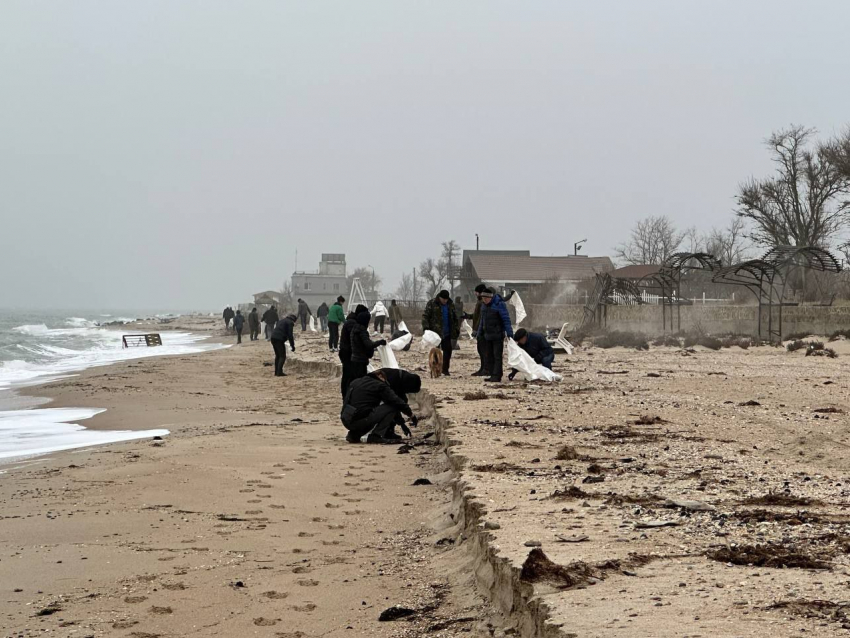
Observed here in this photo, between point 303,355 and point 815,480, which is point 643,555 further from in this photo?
point 303,355

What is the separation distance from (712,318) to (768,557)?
30.3 m

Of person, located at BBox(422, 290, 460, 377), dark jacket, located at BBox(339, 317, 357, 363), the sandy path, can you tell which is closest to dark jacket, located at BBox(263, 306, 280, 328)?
person, located at BBox(422, 290, 460, 377)

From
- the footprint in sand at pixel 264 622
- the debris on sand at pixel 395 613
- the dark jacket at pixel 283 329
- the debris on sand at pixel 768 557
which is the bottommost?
the footprint in sand at pixel 264 622

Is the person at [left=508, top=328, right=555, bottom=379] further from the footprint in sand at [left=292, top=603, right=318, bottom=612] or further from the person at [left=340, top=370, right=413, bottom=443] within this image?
the footprint in sand at [left=292, top=603, right=318, bottom=612]

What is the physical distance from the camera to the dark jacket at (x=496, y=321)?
16266 mm

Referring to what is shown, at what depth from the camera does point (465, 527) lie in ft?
21.1

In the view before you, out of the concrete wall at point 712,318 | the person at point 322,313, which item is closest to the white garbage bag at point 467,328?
the concrete wall at point 712,318

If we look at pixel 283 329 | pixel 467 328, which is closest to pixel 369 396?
pixel 283 329

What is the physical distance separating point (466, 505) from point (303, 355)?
889 inches

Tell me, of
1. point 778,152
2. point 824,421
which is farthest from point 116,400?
point 778,152

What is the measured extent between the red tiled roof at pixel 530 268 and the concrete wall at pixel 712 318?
26491 millimetres

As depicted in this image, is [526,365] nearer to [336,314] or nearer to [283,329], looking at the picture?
[283,329]

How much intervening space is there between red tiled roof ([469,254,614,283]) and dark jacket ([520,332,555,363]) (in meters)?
50.8

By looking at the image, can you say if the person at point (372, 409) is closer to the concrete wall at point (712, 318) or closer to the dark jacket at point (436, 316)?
the dark jacket at point (436, 316)
